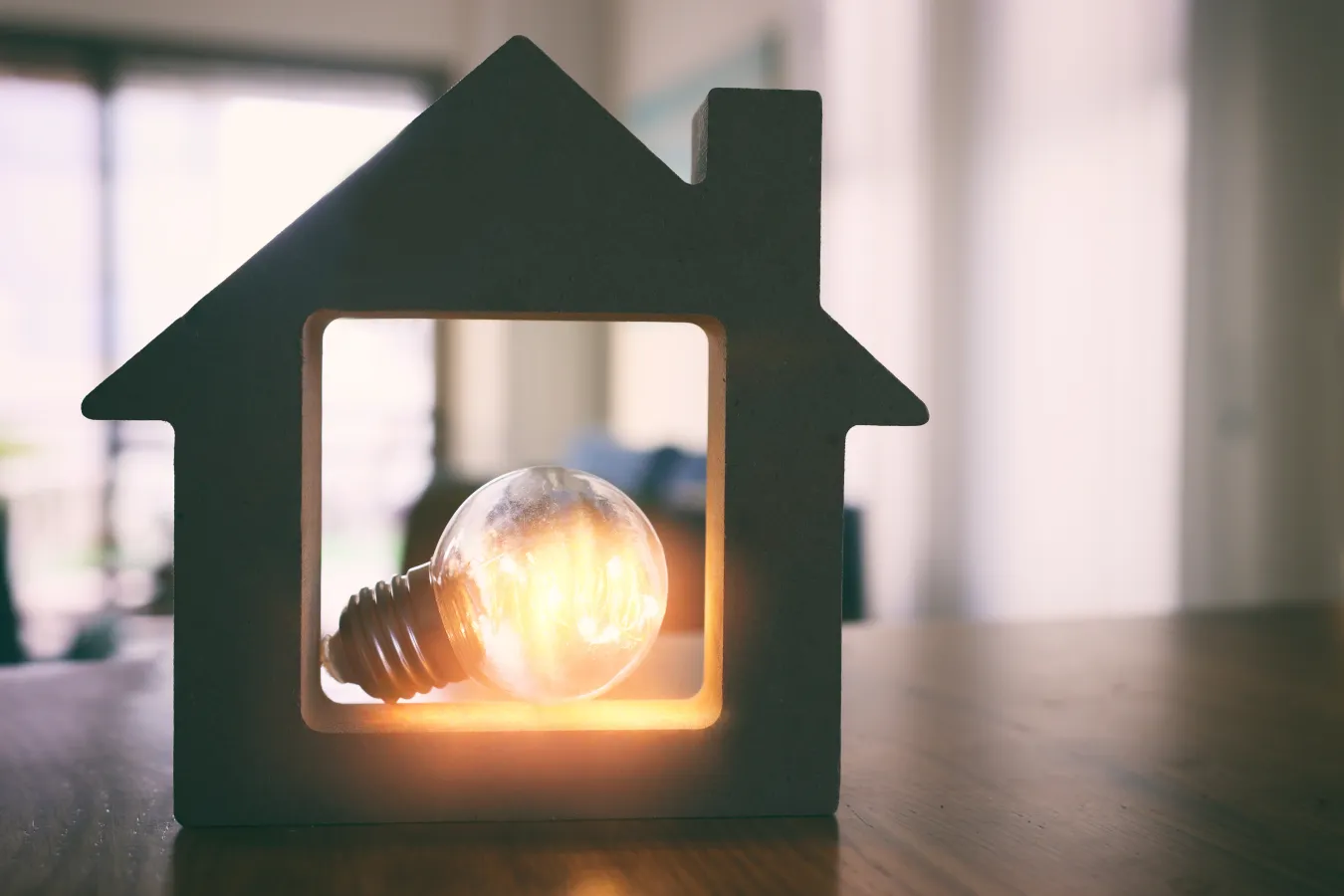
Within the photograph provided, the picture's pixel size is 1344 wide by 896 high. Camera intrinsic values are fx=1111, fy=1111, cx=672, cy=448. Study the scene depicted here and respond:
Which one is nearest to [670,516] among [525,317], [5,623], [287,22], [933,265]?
[933,265]

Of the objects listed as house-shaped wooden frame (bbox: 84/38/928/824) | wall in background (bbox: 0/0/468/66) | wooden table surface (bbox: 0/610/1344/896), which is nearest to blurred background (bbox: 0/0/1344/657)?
wall in background (bbox: 0/0/468/66)

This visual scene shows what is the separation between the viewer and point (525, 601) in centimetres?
52

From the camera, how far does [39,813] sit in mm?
531

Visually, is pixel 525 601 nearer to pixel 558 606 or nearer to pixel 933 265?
pixel 558 606

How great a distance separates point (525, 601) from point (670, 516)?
7.01 feet

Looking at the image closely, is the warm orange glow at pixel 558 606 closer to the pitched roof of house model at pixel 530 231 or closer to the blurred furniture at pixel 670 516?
the pitched roof of house model at pixel 530 231

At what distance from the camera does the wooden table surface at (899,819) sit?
1.51 feet

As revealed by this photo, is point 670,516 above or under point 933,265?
under

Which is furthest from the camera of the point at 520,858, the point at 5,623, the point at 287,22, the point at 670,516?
the point at 287,22

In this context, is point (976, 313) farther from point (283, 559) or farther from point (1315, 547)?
point (283, 559)

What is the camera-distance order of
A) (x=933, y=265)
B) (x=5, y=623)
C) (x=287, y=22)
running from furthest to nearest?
1. (x=287, y=22)
2. (x=933, y=265)
3. (x=5, y=623)

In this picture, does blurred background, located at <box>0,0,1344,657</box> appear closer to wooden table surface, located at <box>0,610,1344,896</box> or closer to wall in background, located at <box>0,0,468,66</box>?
wall in background, located at <box>0,0,468,66</box>

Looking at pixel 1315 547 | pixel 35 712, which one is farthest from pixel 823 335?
pixel 1315 547

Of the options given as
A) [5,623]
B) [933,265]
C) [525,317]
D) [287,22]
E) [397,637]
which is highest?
[287,22]
